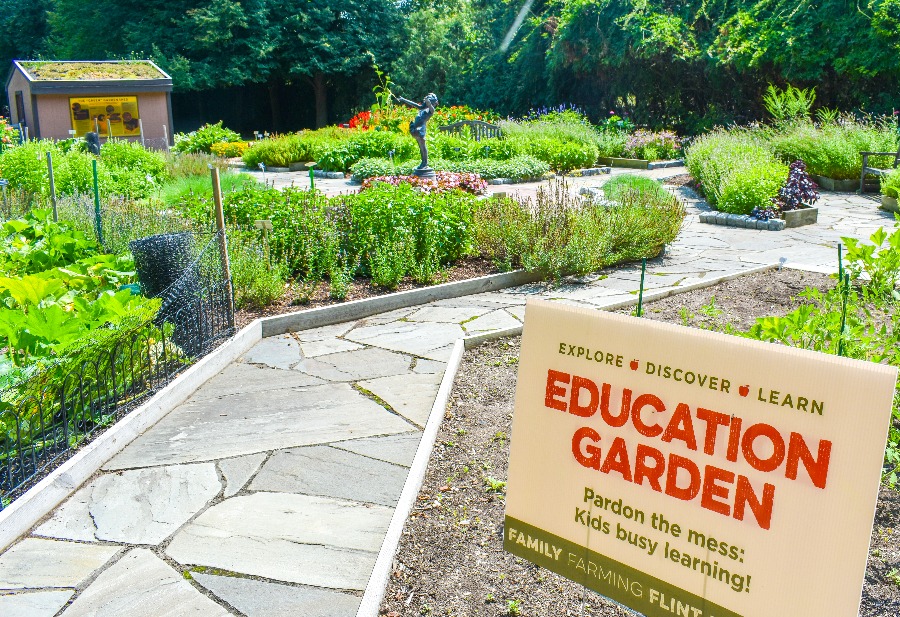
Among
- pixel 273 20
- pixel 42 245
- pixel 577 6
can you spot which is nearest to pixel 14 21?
pixel 273 20

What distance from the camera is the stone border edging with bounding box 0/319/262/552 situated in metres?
3.52

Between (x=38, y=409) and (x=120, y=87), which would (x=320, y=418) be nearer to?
(x=38, y=409)

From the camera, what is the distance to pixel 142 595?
3.04 m

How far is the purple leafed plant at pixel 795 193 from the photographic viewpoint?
36.1ft

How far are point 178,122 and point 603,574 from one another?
36.3 m

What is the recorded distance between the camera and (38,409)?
13.4 ft

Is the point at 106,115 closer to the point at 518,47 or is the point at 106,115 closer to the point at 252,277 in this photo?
the point at 518,47

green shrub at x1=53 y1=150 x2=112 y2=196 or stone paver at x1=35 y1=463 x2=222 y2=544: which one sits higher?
green shrub at x1=53 y1=150 x2=112 y2=196

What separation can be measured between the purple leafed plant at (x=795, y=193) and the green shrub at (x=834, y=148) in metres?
2.83

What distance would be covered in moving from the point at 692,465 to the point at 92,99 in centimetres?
2342

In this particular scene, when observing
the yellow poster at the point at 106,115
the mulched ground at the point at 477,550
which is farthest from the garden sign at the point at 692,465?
the yellow poster at the point at 106,115

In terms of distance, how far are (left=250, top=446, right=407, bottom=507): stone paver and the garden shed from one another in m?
18.9

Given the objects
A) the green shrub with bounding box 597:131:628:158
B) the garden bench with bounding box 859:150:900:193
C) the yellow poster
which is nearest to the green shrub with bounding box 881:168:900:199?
the garden bench with bounding box 859:150:900:193

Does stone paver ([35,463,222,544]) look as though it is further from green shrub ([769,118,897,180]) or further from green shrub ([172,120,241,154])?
green shrub ([172,120,241,154])
